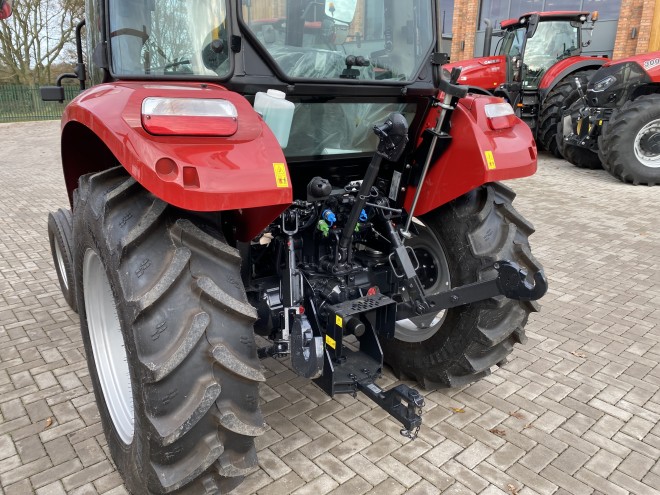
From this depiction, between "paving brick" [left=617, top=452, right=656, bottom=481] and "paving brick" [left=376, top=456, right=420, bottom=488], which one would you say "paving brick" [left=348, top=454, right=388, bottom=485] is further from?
"paving brick" [left=617, top=452, right=656, bottom=481]

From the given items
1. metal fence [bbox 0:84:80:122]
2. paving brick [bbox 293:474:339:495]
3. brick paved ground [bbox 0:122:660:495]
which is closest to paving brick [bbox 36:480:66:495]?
brick paved ground [bbox 0:122:660:495]

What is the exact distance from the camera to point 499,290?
7.95 ft

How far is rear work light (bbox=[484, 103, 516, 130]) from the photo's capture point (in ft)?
9.25

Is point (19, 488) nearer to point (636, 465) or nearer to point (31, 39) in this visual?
point (636, 465)

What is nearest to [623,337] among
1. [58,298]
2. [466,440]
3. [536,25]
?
[466,440]

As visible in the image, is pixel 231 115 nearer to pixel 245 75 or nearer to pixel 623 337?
pixel 245 75

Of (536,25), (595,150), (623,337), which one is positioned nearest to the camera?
(623,337)

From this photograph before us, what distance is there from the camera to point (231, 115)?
1.97m

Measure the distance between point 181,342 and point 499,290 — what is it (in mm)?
1404

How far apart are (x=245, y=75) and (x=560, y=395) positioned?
8.72 feet

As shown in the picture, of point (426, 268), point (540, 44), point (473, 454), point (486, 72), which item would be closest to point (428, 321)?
point (426, 268)

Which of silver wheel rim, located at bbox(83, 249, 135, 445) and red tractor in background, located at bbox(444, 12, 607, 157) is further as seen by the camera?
red tractor in background, located at bbox(444, 12, 607, 157)

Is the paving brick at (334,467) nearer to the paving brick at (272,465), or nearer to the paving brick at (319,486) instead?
the paving brick at (319,486)

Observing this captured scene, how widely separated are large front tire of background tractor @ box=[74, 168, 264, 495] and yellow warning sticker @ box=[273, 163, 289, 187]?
1.05 feet
